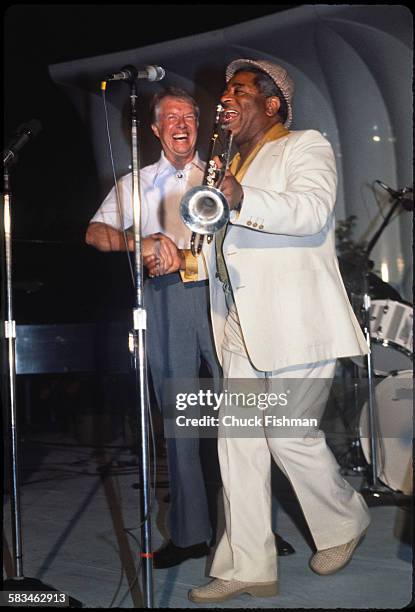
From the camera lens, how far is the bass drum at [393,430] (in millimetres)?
4281

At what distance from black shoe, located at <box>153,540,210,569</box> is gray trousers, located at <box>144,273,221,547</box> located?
4 cm

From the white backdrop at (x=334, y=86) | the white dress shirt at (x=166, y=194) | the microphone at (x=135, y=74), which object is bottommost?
the white dress shirt at (x=166, y=194)

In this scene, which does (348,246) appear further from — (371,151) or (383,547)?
(383,547)

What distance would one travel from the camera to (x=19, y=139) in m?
2.88

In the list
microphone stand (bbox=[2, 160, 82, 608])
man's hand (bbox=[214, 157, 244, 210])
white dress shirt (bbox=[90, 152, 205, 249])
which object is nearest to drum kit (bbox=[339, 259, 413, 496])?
white dress shirt (bbox=[90, 152, 205, 249])

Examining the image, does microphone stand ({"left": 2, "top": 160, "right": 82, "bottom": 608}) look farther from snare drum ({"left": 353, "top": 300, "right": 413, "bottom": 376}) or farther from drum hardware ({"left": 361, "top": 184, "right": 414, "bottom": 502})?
snare drum ({"left": 353, "top": 300, "right": 413, "bottom": 376})

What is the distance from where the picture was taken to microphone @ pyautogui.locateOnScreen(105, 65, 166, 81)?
246cm

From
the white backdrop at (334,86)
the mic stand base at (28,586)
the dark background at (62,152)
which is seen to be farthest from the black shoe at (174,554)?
the white backdrop at (334,86)

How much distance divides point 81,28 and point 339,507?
15.8 feet

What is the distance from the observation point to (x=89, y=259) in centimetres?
590

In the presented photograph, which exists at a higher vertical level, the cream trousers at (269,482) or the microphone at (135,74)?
the microphone at (135,74)

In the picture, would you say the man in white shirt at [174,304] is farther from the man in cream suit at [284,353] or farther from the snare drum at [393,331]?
the snare drum at [393,331]

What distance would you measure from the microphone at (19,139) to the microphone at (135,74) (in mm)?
481

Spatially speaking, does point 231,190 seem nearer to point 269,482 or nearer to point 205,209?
point 205,209
